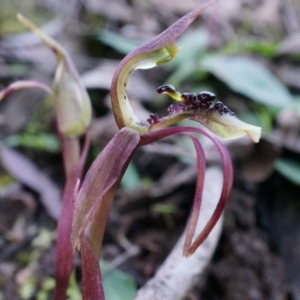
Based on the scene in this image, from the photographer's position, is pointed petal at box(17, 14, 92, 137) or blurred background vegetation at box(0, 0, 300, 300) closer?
pointed petal at box(17, 14, 92, 137)

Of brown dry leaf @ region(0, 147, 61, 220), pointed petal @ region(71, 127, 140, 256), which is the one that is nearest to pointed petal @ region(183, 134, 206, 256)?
pointed petal @ region(71, 127, 140, 256)

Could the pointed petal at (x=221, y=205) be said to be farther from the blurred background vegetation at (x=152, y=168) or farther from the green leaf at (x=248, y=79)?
the green leaf at (x=248, y=79)

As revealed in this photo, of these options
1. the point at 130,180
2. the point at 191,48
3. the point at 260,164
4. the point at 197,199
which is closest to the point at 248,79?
the point at 191,48

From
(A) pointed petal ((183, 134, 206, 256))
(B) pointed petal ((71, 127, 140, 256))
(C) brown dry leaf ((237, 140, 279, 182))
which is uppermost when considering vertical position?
(B) pointed petal ((71, 127, 140, 256))

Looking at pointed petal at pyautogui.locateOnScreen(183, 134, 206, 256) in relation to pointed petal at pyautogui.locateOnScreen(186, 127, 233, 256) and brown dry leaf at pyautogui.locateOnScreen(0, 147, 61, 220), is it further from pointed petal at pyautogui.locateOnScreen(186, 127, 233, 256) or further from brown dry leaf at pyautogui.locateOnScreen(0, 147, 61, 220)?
brown dry leaf at pyautogui.locateOnScreen(0, 147, 61, 220)

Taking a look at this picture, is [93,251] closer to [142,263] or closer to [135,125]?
[135,125]

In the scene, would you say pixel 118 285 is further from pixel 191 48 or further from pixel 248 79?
pixel 191 48

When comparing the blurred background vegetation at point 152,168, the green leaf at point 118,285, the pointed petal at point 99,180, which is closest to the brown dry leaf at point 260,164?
the blurred background vegetation at point 152,168
